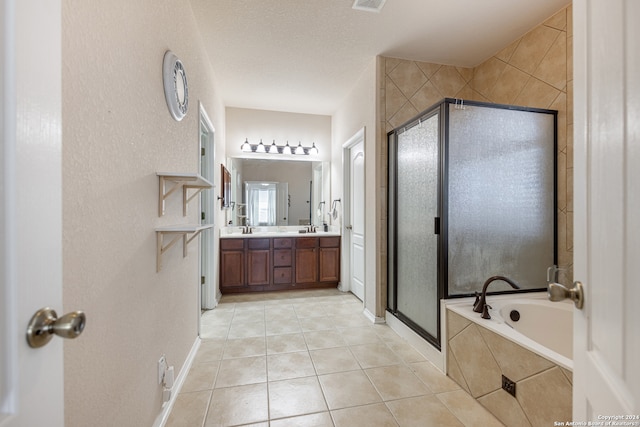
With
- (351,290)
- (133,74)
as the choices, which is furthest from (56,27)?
(351,290)

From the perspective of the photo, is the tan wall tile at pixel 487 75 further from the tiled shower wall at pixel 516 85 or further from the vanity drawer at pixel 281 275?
the vanity drawer at pixel 281 275

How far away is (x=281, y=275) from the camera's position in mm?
3811

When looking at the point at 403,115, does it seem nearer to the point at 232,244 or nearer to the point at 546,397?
the point at 546,397

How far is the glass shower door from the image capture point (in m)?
2.05

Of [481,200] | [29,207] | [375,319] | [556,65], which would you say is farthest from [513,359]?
[556,65]

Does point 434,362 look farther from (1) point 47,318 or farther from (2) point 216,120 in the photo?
(2) point 216,120

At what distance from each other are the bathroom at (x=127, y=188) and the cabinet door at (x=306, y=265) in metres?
1.73

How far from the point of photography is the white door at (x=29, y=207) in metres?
0.39

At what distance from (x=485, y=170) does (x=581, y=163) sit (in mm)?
1447

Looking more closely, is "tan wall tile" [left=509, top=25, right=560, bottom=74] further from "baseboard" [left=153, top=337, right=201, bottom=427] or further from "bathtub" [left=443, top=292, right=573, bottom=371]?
"baseboard" [left=153, top=337, right=201, bottom=427]

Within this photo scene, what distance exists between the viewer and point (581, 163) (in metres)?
0.67

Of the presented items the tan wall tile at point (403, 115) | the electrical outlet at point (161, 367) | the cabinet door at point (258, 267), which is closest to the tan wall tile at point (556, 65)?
the tan wall tile at point (403, 115)

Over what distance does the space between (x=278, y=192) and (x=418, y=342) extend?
294 centimetres

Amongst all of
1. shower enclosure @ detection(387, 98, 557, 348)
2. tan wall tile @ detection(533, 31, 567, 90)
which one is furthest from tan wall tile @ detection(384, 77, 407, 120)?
tan wall tile @ detection(533, 31, 567, 90)
